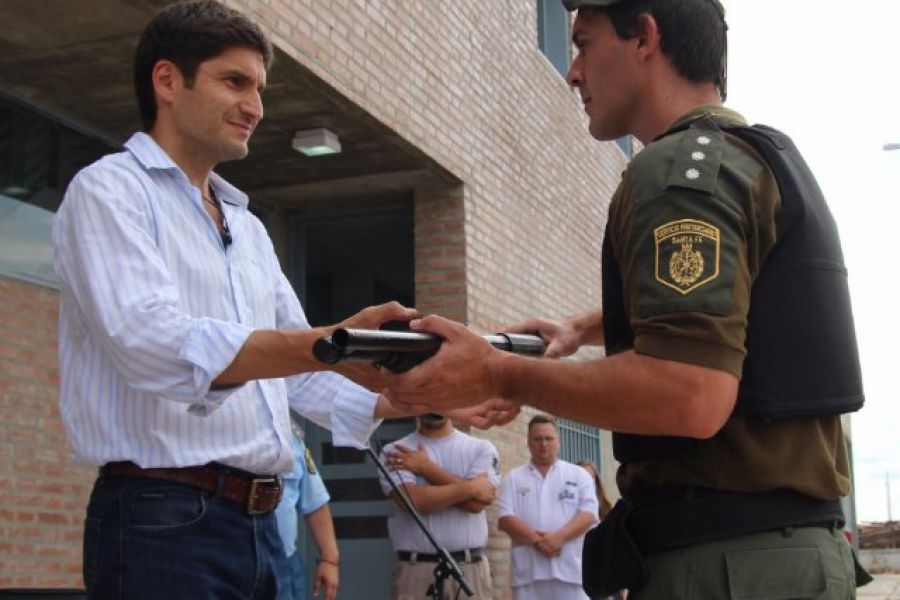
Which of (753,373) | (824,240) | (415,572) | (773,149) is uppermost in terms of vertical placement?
(773,149)

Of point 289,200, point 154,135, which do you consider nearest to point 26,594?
point 154,135

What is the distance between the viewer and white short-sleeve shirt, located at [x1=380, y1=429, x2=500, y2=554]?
7.48 meters

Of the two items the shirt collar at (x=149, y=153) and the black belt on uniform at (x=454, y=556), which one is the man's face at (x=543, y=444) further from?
the shirt collar at (x=149, y=153)

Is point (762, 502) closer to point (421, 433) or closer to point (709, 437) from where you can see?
point (709, 437)

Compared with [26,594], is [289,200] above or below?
above

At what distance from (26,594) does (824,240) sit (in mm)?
2596

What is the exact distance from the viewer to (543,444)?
28.3 feet

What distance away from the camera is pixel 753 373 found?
6.82 ft

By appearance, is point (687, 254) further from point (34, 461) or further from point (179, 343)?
point (34, 461)

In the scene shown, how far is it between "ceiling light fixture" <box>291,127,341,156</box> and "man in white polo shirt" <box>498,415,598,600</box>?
8.71ft

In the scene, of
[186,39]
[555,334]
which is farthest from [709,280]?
[186,39]

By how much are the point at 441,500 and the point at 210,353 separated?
520cm

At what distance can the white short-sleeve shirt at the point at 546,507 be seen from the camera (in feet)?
26.4

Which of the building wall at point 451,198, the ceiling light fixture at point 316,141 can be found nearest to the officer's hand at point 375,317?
A: the building wall at point 451,198
